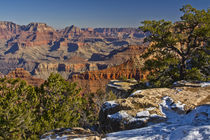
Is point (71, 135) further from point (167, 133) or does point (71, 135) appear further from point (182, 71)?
point (182, 71)

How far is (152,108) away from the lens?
8164 mm

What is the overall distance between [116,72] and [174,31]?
355 feet

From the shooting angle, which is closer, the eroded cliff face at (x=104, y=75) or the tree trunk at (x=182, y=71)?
the tree trunk at (x=182, y=71)

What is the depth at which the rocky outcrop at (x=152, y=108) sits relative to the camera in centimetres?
742

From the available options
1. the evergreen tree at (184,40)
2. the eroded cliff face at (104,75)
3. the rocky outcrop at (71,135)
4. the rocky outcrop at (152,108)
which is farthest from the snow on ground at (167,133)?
the eroded cliff face at (104,75)

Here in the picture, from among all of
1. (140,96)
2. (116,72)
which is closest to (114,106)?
(140,96)

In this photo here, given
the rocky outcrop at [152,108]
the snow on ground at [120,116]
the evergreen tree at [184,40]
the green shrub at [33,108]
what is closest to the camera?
the rocky outcrop at [152,108]

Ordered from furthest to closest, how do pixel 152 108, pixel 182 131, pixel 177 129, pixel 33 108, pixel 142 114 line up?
pixel 33 108
pixel 152 108
pixel 142 114
pixel 177 129
pixel 182 131

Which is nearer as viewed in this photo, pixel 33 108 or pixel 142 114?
pixel 142 114

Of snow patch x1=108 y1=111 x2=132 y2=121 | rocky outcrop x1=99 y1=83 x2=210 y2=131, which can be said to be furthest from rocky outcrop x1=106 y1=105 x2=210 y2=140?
A: snow patch x1=108 y1=111 x2=132 y2=121

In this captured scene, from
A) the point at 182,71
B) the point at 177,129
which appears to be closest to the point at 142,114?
the point at 177,129

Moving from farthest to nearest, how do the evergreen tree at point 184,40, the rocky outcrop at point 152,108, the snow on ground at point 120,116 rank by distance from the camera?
1. the evergreen tree at point 184,40
2. the snow on ground at point 120,116
3. the rocky outcrop at point 152,108

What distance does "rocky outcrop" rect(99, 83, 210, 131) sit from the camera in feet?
24.3

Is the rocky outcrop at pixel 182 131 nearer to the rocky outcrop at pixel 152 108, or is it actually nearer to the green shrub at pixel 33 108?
the rocky outcrop at pixel 152 108
